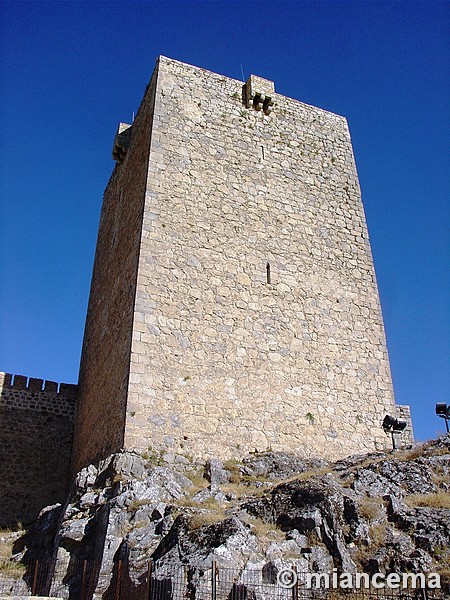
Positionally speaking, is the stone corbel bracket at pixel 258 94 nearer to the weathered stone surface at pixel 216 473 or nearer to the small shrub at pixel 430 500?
the weathered stone surface at pixel 216 473

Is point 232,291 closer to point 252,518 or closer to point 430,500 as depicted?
point 252,518

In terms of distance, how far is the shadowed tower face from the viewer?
39.0 feet

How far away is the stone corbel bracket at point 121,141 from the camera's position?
56.1ft

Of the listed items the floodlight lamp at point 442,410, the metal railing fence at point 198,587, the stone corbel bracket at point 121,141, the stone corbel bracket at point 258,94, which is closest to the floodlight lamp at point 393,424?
the floodlight lamp at point 442,410

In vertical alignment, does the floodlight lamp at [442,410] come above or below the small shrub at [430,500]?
above

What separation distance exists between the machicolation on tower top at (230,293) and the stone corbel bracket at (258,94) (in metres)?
0.03

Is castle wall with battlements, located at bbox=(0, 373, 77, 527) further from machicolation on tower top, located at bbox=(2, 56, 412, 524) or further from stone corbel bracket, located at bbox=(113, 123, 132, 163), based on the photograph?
stone corbel bracket, located at bbox=(113, 123, 132, 163)

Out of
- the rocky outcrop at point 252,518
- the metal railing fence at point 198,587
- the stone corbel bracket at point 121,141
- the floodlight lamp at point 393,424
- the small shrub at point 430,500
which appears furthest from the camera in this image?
the stone corbel bracket at point 121,141

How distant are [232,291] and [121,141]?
21.2 ft

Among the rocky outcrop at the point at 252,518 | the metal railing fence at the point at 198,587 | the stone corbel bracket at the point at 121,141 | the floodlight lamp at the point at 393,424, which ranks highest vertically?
the stone corbel bracket at the point at 121,141

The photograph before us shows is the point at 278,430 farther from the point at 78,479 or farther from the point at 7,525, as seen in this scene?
the point at 7,525

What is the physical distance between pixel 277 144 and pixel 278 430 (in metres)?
7.37

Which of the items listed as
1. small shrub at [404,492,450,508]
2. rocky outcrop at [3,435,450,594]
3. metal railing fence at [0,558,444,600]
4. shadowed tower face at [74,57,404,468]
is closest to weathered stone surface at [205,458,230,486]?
rocky outcrop at [3,435,450,594]

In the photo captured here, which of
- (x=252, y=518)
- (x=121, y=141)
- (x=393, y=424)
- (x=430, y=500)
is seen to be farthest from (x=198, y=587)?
(x=121, y=141)
